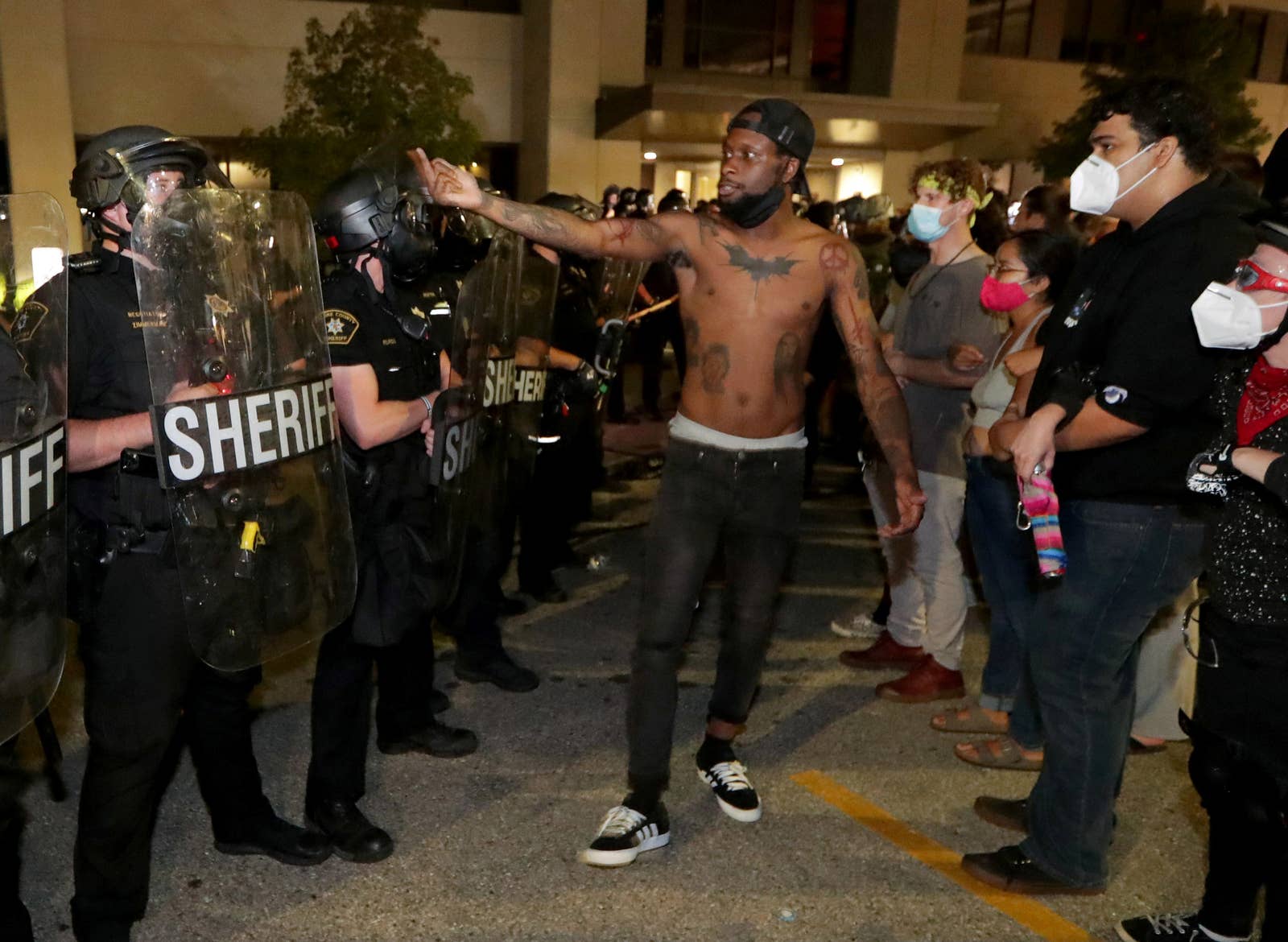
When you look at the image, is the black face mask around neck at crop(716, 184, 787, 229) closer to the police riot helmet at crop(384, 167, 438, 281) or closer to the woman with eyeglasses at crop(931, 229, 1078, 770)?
the police riot helmet at crop(384, 167, 438, 281)

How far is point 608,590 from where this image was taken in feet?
18.9

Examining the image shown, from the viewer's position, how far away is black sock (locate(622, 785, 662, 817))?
338 cm

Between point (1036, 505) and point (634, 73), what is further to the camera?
point (634, 73)

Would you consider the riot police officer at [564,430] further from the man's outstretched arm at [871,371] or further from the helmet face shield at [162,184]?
the helmet face shield at [162,184]

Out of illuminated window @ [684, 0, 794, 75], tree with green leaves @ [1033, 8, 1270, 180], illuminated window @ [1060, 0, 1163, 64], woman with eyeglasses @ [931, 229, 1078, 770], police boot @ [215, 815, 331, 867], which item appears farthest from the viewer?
illuminated window @ [1060, 0, 1163, 64]

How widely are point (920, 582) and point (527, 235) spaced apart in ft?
8.04

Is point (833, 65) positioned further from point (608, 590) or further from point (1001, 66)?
point (608, 590)

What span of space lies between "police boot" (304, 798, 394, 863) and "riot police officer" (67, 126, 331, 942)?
1.83ft

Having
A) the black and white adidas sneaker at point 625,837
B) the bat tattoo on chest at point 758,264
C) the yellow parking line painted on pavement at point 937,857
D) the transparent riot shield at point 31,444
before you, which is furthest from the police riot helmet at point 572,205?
the transparent riot shield at point 31,444

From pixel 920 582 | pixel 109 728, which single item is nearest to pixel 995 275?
pixel 920 582

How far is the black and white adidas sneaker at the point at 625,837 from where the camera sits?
322 centimetres

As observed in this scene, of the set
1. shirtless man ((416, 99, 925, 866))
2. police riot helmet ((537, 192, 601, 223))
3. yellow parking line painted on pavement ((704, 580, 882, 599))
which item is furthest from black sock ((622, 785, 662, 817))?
police riot helmet ((537, 192, 601, 223))

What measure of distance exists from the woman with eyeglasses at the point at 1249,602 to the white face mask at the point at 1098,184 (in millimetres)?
405

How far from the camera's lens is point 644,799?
3.39 meters
